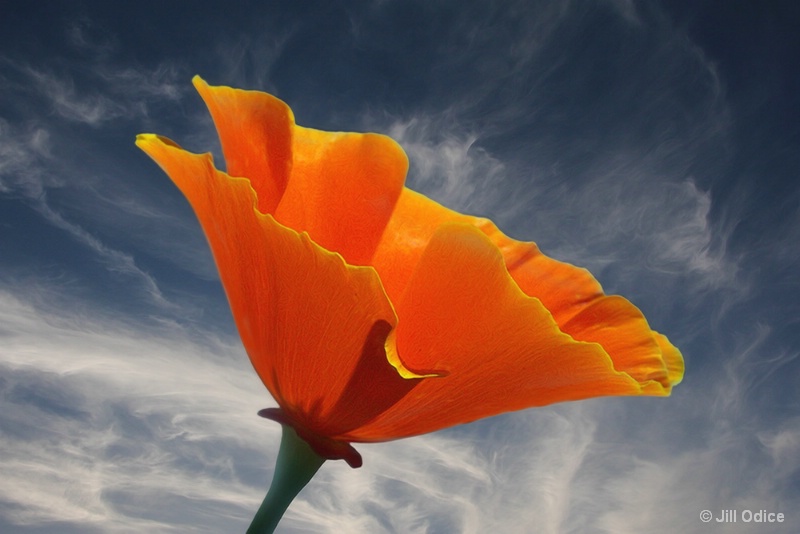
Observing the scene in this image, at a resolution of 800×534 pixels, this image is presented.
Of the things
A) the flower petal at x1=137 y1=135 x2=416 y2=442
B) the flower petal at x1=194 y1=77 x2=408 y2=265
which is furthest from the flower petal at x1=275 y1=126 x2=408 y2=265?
the flower petal at x1=137 y1=135 x2=416 y2=442

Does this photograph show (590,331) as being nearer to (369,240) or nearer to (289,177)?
(369,240)

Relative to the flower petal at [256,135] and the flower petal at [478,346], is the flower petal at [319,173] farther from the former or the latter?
the flower petal at [478,346]

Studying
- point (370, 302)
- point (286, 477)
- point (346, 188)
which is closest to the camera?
point (370, 302)

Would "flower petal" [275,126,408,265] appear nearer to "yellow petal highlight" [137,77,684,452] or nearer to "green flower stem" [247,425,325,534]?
"yellow petal highlight" [137,77,684,452]

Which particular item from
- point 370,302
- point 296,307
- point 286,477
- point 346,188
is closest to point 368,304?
point 370,302

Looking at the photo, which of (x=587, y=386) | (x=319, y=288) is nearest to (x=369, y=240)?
(x=319, y=288)

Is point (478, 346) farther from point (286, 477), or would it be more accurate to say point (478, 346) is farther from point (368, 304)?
point (286, 477)

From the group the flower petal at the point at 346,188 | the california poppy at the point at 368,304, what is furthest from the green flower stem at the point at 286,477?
the flower petal at the point at 346,188
